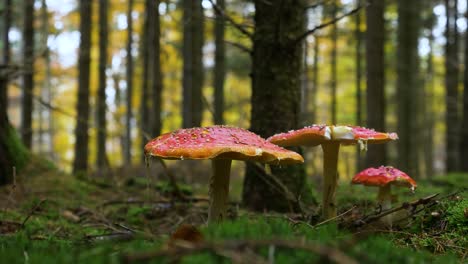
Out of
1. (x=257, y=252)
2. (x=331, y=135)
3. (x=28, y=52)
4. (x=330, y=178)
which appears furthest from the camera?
(x=28, y=52)

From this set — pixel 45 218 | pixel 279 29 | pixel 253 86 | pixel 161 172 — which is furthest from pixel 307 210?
pixel 161 172

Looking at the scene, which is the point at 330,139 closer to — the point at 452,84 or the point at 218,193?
the point at 218,193

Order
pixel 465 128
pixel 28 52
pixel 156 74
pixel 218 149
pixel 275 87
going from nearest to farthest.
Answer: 1. pixel 218 149
2. pixel 275 87
3. pixel 156 74
4. pixel 28 52
5. pixel 465 128

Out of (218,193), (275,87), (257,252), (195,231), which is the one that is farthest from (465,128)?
(257,252)

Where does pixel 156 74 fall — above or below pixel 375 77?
above

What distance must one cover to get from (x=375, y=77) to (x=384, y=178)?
16.5ft

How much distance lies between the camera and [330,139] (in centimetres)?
280

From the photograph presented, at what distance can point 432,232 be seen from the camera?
2996 mm

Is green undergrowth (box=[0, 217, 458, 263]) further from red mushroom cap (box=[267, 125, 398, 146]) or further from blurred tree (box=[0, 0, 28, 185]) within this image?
blurred tree (box=[0, 0, 28, 185])

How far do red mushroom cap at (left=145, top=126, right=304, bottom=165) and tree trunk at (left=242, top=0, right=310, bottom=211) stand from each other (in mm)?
1982

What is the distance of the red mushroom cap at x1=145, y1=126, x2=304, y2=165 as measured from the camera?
2.42m

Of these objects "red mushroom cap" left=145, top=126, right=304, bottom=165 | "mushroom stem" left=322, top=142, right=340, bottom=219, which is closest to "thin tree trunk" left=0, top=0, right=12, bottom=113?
"red mushroom cap" left=145, top=126, right=304, bottom=165

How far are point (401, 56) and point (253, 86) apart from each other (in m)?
10.7

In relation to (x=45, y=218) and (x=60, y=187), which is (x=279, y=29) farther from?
(x=60, y=187)
